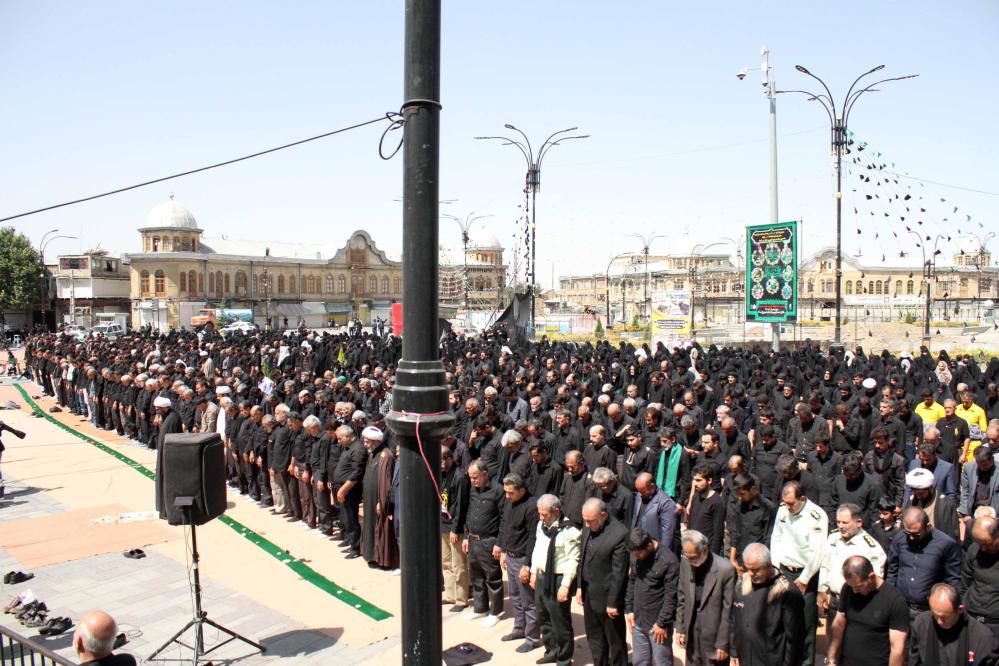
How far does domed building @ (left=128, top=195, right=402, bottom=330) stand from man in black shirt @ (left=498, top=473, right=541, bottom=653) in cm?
4887

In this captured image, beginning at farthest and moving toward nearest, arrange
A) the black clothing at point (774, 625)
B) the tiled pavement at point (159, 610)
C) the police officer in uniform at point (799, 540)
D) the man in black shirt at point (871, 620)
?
the tiled pavement at point (159, 610) < the police officer in uniform at point (799, 540) < the black clothing at point (774, 625) < the man in black shirt at point (871, 620)

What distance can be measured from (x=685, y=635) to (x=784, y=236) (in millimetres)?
15034

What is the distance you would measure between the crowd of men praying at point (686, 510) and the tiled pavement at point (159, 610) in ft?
5.07

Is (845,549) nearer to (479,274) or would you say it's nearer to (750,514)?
(750,514)

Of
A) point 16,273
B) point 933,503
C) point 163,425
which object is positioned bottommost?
point 163,425

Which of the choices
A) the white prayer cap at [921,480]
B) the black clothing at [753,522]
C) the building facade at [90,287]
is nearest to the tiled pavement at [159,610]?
the black clothing at [753,522]

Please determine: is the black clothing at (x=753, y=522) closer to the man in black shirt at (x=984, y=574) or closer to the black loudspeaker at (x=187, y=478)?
the man in black shirt at (x=984, y=574)

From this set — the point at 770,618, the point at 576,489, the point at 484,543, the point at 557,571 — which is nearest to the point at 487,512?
the point at 484,543

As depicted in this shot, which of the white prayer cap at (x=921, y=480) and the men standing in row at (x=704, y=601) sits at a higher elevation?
the white prayer cap at (x=921, y=480)

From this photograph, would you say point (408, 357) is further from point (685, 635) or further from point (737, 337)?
point (737, 337)

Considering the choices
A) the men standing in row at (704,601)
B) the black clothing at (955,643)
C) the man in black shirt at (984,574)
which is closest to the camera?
the black clothing at (955,643)

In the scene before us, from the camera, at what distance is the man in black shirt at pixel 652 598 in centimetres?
523

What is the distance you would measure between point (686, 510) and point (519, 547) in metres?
2.41

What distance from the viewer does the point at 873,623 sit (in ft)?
14.6
